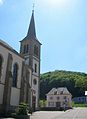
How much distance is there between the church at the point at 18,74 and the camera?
30.6 metres

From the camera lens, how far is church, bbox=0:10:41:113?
30578mm

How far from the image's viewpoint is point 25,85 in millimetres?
37312

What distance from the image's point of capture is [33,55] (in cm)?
4656

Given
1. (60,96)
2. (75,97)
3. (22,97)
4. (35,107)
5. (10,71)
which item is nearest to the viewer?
(10,71)

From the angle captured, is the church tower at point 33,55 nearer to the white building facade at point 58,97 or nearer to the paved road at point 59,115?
the paved road at point 59,115

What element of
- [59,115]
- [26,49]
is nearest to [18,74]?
[59,115]

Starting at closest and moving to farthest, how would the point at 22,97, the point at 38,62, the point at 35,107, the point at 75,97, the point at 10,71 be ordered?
the point at 10,71 → the point at 22,97 → the point at 35,107 → the point at 38,62 → the point at 75,97

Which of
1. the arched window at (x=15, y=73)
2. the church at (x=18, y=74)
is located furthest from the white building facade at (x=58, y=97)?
the arched window at (x=15, y=73)

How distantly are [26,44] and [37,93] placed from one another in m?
12.2

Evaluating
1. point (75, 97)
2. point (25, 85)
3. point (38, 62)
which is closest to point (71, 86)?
point (75, 97)

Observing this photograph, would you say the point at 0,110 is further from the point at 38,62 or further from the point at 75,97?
the point at 75,97

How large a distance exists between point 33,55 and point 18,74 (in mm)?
11799

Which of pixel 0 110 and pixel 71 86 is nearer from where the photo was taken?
pixel 0 110

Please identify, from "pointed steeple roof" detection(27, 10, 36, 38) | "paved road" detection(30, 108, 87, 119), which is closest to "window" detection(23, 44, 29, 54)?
"pointed steeple roof" detection(27, 10, 36, 38)
